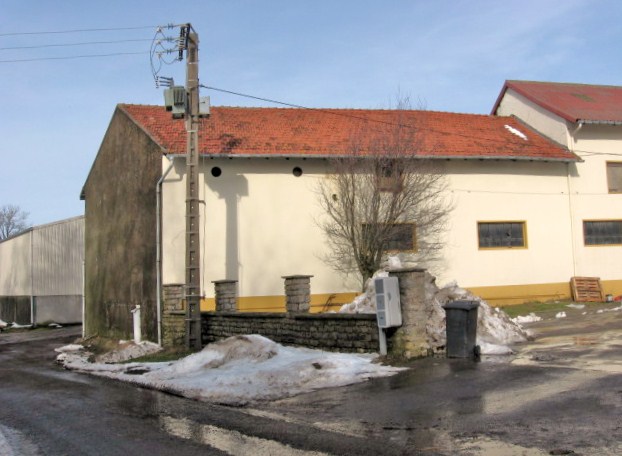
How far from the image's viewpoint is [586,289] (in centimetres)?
2452

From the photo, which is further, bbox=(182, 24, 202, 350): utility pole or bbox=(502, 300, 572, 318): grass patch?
bbox=(502, 300, 572, 318): grass patch

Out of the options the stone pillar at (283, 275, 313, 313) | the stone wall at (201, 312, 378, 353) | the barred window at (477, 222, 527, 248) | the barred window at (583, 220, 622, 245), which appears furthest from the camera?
the barred window at (583, 220, 622, 245)

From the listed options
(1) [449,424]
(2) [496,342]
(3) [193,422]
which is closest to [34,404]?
(3) [193,422]

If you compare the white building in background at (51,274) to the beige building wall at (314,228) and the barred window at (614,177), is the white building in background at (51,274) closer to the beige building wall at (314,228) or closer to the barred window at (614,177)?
the beige building wall at (314,228)

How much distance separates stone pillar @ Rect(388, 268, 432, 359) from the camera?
11.7 meters

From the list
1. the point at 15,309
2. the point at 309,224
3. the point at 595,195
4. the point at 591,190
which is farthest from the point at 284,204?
the point at 15,309

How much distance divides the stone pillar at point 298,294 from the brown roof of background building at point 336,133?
8.23 m

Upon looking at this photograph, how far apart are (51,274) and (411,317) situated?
104 ft

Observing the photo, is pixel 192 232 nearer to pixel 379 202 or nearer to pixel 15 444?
pixel 379 202

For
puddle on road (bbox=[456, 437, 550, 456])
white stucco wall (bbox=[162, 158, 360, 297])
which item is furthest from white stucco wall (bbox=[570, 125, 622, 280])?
puddle on road (bbox=[456, 437, 550, 456])

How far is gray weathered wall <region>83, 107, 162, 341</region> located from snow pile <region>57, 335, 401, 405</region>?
23.5ft

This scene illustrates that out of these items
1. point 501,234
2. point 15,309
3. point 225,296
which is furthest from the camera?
point 15,309

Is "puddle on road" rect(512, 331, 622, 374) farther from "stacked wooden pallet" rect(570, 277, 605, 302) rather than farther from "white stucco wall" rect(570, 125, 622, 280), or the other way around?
"white stucco wall" rect(570, 125, 622, 280)

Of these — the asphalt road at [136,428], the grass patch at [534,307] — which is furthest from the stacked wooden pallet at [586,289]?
the asphalt road at [136,428]
